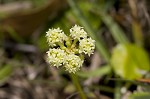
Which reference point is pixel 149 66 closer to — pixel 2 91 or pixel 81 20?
pixel 81 20

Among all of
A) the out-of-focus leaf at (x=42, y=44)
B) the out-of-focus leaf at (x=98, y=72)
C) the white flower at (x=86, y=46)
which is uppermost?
the out-of-focus leaf at (x=42, y=44)

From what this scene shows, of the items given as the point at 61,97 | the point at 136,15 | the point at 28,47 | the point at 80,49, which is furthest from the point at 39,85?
the point at 80,49

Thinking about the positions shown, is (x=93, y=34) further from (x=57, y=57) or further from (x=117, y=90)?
(x=57, y=57)

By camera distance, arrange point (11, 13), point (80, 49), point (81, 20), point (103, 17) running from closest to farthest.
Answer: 1. point (80, 49)
2. point (81, 20)
3. point (103, 17)
4. point (11, 13)

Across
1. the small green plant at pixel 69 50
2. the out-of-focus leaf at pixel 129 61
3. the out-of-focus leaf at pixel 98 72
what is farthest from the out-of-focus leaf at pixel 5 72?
the small green plant at pixel 69 50

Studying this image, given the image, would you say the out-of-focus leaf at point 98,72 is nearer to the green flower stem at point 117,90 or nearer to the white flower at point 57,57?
the green flower stem at point 117,90

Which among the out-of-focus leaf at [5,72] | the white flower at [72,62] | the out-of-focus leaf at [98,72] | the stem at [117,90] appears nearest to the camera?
the white flower at [72,62]

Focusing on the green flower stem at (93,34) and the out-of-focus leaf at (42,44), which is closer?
the green flower stem at (93,34)
